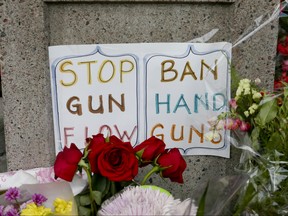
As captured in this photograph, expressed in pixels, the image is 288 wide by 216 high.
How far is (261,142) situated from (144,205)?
0.43 m

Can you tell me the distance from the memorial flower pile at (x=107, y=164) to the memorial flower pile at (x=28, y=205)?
0.09m

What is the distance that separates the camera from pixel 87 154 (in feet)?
3.43

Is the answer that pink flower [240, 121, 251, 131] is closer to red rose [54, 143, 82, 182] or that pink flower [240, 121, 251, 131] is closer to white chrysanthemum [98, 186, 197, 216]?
white chrysanthemum [98, 186, 197, 216]

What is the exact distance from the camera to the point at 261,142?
1.12 m

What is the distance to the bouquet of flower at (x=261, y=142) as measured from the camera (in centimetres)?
100

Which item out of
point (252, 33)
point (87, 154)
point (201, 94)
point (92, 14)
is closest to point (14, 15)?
point (92, 14)

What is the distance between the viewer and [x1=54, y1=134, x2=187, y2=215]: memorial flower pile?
0.99 m

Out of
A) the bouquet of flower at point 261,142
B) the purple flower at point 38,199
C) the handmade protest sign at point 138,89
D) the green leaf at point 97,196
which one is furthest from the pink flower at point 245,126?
the purple flower at point 38,199

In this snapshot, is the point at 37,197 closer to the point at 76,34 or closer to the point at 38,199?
the point at 38,199

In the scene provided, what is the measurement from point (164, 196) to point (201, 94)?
19.1 inches

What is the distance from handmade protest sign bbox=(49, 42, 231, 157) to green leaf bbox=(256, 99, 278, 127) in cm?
22

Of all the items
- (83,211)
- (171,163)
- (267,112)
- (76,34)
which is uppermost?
(76,34)

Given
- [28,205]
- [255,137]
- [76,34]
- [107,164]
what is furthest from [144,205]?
[76,34]

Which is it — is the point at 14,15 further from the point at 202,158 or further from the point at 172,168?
the point at 202,158
